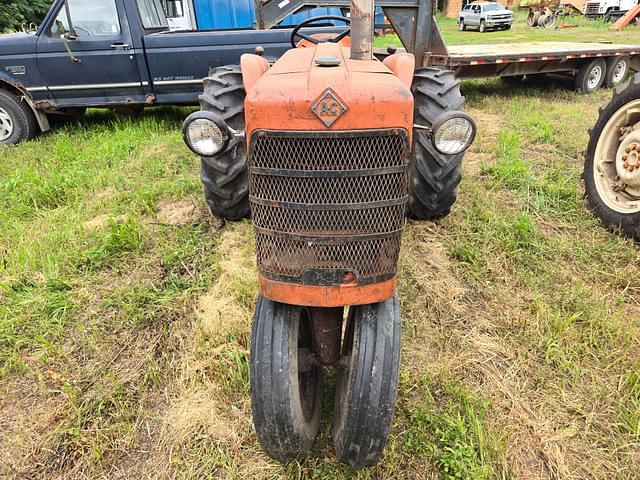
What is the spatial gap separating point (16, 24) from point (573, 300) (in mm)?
13926

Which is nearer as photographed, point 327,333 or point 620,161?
point 327,333

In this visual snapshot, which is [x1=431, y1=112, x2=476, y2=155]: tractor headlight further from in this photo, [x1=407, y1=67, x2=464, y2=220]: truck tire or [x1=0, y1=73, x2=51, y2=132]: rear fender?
[x1=0, y1=73, x2=51, y2=132]: rear fender

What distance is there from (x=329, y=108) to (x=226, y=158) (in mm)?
1684

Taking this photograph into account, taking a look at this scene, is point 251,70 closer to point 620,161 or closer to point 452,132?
point 452,132

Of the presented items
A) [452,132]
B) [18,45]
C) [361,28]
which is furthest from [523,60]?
[18,45]

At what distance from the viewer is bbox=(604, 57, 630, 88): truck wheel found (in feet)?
25.0

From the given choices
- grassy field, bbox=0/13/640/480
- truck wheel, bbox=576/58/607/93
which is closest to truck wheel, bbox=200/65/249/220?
grassy field, bbox=0/13/640/480

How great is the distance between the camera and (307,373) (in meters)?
2.13

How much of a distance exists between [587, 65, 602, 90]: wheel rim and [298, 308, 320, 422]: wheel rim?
25.3 feet

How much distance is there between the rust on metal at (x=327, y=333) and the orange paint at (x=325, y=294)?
0.72 feet

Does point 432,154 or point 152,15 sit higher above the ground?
point 152,15

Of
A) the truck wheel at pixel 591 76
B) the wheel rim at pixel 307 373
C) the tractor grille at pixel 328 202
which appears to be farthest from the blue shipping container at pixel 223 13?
the tractor grille at pixel 328 202

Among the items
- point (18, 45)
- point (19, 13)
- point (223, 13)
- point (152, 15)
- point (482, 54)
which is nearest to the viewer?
point (18, 45)

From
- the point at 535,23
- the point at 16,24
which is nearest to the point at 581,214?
the point at 16,24
